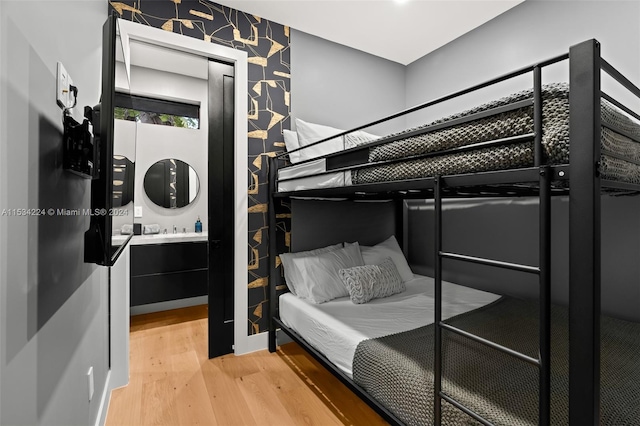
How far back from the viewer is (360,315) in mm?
2045

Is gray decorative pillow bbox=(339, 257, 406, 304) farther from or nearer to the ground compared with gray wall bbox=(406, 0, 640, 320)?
nearer to the ground

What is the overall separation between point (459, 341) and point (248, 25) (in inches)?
107

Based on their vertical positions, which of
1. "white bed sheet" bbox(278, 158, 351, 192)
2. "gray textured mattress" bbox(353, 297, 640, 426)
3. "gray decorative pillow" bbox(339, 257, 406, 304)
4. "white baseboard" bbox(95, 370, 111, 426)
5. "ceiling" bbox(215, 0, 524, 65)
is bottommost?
"white baseboard" bbox(95, 370, 111, 426)

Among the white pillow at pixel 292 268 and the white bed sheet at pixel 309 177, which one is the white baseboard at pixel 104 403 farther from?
the white bed sheet at pixel 309 177

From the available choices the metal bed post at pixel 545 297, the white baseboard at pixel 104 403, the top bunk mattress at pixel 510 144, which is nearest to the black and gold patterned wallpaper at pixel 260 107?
the white baseboard at pixel 104 403

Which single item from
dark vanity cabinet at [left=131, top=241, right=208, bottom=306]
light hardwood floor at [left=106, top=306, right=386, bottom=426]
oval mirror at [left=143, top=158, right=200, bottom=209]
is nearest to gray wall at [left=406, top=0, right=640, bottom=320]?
light hardwood floor at [left=106, top=306, right=386, bottom=426]

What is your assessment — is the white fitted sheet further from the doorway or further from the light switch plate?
the light switch plate

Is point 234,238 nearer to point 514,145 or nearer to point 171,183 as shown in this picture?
point 171,183

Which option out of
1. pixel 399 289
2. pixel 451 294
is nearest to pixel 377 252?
pixel 399 289

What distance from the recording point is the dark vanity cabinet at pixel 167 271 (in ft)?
10.2

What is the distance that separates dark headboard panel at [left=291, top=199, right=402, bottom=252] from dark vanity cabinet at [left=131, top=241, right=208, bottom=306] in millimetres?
1226

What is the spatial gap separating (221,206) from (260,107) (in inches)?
34.4

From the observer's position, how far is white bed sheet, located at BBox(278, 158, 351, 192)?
1961 mm

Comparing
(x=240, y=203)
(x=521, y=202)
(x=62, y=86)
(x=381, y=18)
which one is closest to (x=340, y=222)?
(x=240, y=203)
